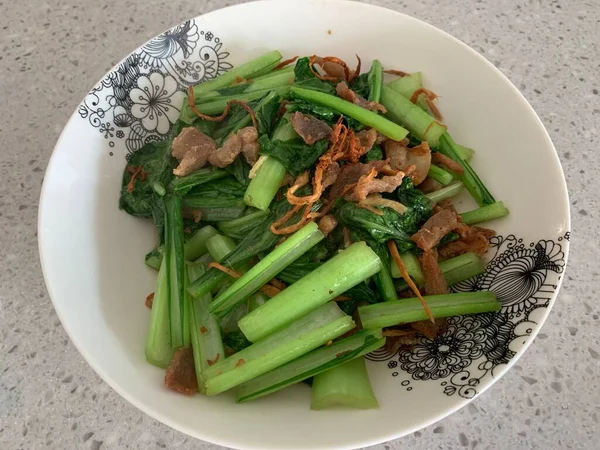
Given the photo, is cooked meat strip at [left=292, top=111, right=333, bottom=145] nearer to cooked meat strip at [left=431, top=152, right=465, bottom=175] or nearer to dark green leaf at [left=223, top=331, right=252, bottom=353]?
cooked meat strip at [left=431, top=152, right=465, bottom=175]

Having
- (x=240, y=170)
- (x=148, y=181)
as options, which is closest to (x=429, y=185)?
(x=240, y=170)

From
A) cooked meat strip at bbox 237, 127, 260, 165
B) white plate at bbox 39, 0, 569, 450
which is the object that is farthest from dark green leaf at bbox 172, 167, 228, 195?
white plate at bbox 39, 0, 569, 450

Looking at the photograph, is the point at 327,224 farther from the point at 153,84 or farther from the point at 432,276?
the point at 153,84

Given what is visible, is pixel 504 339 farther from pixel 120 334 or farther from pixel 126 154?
pixel 126 154

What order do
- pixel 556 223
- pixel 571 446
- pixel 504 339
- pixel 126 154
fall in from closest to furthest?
pixel 504 339
pixel 556 223
pixel 571 446
pixel 126 154

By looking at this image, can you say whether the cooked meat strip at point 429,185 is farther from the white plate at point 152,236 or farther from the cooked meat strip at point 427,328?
the cooked meat strip at point 427,328

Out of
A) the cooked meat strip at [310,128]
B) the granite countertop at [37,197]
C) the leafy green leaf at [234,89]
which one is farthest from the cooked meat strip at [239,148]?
the granite countertop at [37,197]

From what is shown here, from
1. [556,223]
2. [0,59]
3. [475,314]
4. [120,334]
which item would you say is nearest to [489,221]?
[556,223]
